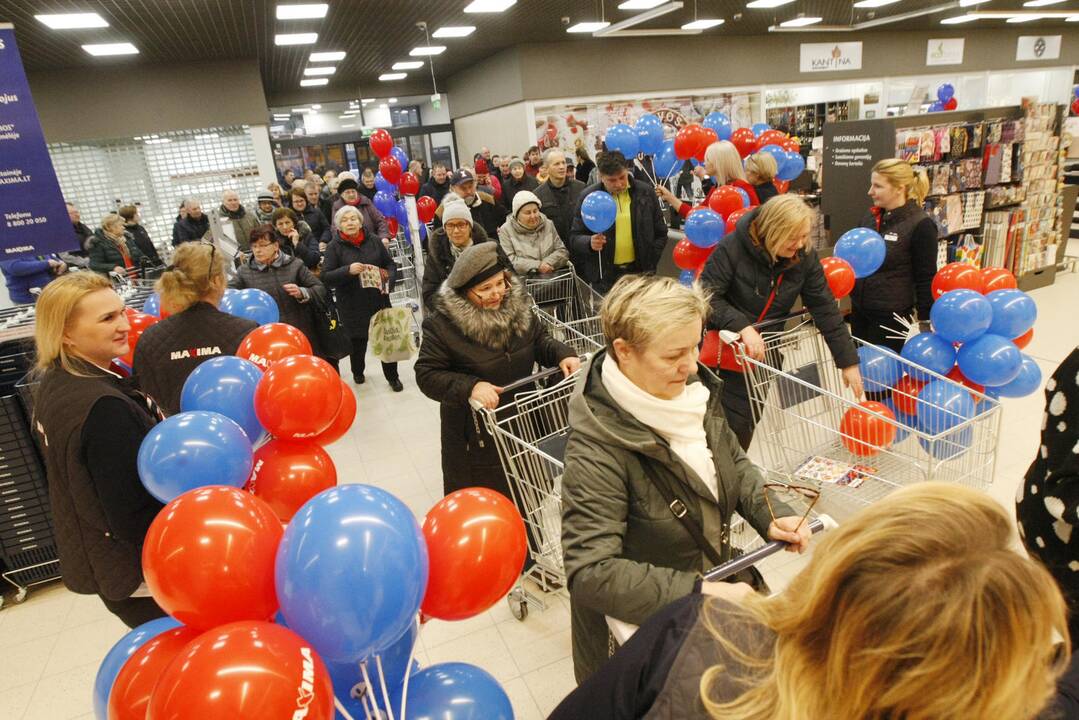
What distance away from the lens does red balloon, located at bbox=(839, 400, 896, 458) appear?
8.64ft

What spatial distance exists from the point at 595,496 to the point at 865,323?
328cm

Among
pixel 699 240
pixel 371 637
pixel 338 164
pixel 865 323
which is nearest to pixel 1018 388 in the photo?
pixel 865 323

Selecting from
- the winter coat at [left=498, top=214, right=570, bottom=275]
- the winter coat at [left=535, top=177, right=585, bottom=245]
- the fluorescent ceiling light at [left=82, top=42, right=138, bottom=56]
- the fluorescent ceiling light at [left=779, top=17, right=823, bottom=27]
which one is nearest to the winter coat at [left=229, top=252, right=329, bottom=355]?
the winter coat at [left=498, top=214, right=570, bottom=275]

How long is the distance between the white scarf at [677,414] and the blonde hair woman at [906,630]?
673mm

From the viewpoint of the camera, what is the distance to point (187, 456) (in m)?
1.64

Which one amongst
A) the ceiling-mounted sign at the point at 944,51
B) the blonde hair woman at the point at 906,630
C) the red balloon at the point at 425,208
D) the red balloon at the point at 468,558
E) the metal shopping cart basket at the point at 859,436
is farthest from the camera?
the ceiling-mounted sign at the point at 944,51

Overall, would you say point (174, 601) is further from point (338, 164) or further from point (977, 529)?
point (338, 164)

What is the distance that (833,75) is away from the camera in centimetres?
1616

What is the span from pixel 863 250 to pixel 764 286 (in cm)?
100

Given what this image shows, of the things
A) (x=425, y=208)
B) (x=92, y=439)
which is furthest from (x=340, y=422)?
(x=425, y=208)

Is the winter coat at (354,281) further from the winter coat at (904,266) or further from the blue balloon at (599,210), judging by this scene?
the winter coat at (904,266)

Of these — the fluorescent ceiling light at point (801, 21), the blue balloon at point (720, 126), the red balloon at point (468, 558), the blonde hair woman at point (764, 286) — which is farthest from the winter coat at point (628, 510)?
the fluorescent ceiling light at point (801, 21)

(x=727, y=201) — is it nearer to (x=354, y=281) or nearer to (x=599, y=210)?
(x=599, y=210)

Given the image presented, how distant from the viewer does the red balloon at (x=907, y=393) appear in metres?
3.13
